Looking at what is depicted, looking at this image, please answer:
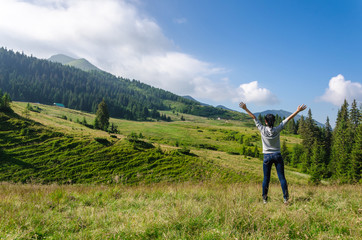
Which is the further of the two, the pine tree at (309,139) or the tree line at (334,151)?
the pine tree at (309,139)

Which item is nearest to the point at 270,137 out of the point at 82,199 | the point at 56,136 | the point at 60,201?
the point at 82,199

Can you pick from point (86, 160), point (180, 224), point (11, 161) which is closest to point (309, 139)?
point (86, 160)

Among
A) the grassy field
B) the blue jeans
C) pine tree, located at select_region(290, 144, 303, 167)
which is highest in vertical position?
the blue jeans

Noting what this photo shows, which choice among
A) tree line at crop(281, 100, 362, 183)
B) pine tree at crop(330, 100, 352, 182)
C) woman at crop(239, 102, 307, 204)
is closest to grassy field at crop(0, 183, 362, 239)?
woman at crop(239, 102, 307, 204)

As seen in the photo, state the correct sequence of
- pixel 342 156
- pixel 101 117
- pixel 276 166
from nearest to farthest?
1. pixel 276 166
2. pixel 342 156
3. pixel 101 117

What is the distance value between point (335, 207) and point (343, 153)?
233 feet

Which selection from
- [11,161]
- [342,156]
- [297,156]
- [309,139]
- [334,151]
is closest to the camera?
[11,161]

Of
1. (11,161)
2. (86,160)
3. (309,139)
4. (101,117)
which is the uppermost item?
(309,139)

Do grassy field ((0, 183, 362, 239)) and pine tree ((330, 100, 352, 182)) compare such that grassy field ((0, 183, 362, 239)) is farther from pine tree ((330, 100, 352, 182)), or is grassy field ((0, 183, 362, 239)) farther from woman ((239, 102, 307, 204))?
pine tree ((330, 100, 352, 182))

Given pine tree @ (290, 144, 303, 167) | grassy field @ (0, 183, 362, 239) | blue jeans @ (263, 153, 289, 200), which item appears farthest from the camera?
pine tree @ (290, 144, 303, 167)

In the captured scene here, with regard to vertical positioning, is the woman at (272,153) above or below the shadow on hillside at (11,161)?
above

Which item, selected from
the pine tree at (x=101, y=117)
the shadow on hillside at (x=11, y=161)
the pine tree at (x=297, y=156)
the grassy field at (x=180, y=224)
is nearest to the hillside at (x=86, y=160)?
the shadow on hillside at (x=11, y=161)

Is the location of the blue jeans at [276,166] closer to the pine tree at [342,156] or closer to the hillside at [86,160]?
the hillside at [86,160]

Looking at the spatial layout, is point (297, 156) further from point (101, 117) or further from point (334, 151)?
point (101, 117)
